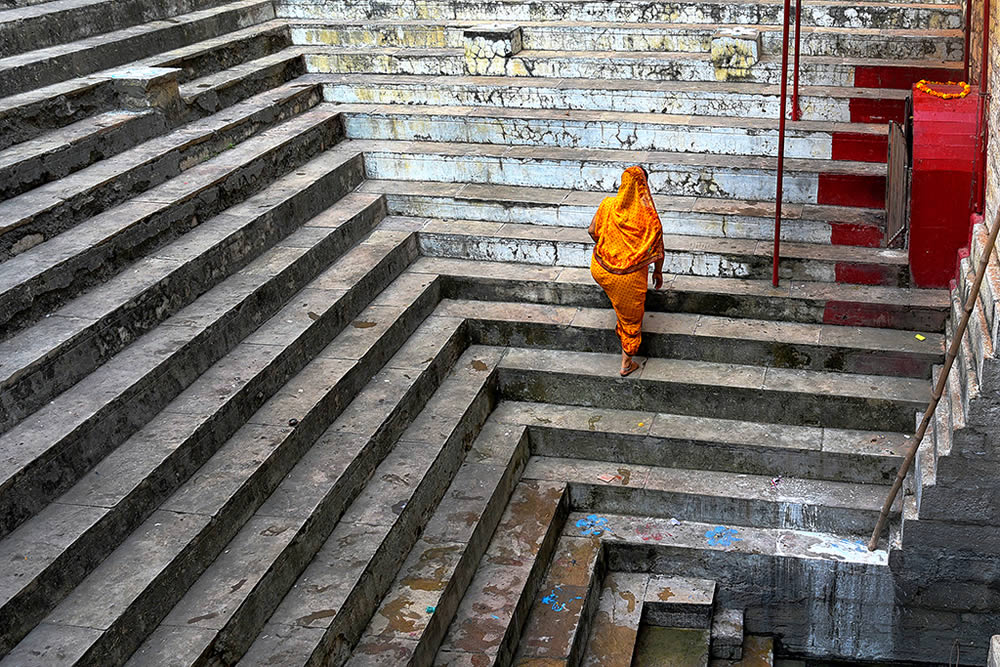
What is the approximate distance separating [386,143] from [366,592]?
4.60 meters

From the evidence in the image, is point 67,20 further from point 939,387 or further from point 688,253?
point 939,387

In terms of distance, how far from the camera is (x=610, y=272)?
22.0 feet

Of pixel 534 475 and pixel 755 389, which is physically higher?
pixel 755 389

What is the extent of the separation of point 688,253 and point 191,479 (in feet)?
12.8

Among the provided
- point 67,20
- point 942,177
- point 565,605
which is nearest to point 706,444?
point 565,605

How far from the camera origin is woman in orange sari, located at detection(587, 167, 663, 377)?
6637mm

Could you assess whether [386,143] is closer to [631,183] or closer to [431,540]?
[631,183]

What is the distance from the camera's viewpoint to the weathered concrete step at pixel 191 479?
4.56 meters

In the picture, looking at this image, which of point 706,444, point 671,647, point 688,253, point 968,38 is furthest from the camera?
point 688,253

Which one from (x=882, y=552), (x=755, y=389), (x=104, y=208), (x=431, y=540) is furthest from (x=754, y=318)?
(x=104, y=208)

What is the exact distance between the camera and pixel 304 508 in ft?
18.0

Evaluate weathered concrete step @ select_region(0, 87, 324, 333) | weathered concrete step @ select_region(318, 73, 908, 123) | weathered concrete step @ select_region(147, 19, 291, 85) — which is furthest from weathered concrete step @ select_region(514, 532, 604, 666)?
weathered concrete step @ select_region(147, 19, 291, 85)

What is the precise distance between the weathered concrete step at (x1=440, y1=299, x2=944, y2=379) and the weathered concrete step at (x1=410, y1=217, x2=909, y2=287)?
42 cm

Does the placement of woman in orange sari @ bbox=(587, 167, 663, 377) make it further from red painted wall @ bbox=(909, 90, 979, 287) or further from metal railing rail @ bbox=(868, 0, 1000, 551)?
metal railing rail @ bbox=(868, 0, 1000, 551)
